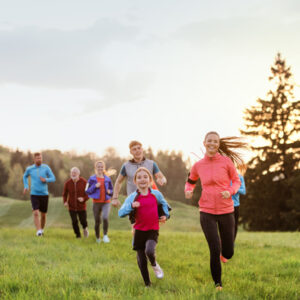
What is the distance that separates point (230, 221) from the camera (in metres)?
6.03

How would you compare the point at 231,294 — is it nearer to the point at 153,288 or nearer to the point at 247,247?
the point at 153,288

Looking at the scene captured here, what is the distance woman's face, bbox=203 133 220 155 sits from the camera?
240 inches

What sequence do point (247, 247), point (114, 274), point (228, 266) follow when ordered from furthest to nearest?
point (247, 247) < point (228, 266) < point (114, 274)

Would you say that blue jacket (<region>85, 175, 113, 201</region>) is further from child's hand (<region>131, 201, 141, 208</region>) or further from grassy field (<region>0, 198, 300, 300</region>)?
child's hand (<region>131, 201, 141, 208</region>)

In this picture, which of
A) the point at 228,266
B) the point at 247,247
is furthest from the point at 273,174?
the point at 228,266

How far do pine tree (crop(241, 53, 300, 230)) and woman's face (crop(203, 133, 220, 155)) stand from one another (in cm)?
3277

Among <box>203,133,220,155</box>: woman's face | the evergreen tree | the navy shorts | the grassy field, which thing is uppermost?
<box>203,133,220,155</box>: woman's face

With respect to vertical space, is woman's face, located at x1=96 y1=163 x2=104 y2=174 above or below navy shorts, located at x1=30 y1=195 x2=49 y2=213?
above

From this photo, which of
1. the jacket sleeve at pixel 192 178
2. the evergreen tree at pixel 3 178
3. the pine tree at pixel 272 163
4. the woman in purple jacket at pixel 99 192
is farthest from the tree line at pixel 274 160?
the evergreen tree at pixel 3 178

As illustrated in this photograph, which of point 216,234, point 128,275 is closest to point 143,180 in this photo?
point 216,234

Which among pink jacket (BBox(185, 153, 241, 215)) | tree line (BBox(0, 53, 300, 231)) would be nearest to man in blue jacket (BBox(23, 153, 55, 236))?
pink jacket (BBox(185, 153, 241, 215))

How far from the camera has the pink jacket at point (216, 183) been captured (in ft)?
19.6

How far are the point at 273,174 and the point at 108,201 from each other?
28683 mm

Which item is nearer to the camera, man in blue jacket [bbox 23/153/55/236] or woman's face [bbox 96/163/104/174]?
woman's face [bbox 96/163/104/174]
